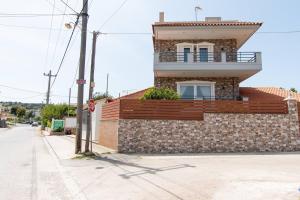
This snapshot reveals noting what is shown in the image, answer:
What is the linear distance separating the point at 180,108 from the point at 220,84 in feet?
24.9

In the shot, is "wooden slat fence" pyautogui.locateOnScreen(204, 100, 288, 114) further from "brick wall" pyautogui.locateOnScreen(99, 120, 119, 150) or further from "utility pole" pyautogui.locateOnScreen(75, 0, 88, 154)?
"utility pole" pyautogui.locateOnScreen(75, 0, 88, 154)

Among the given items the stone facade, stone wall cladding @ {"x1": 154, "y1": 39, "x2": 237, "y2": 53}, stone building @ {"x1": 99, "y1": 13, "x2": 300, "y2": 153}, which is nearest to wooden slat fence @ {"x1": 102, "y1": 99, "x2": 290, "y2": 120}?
stone building @ {"x1": 99, "y1": 13, "x2": 300, "y2": 153}

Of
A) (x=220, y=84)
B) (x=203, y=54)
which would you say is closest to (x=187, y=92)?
(x=220, y=84)

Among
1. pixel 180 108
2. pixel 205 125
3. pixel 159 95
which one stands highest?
pixel 159 95

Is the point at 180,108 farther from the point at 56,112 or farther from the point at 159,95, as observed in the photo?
the point at 56,112

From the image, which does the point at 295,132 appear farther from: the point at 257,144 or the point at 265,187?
the point at 265,187

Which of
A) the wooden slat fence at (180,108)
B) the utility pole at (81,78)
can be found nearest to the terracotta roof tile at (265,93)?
the wooden slat fence at (180,108)

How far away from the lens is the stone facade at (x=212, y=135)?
52.9 ft

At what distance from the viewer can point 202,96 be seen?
73.9 ft

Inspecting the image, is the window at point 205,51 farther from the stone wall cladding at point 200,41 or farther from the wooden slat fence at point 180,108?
the wooden slat fence at point 180,108

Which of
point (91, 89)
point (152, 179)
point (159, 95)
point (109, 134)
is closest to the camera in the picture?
point (152, 179)

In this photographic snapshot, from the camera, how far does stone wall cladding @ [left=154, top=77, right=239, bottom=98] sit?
2270 cm

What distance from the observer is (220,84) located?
22.9 m

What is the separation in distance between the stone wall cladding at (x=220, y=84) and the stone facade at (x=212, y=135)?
250 inches
